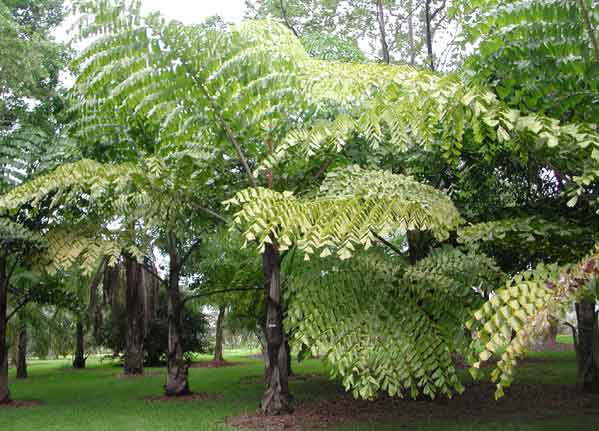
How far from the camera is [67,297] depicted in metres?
10.1

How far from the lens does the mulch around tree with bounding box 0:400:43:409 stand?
29.8ft

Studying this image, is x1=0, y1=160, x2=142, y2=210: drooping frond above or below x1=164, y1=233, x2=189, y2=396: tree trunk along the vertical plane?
above

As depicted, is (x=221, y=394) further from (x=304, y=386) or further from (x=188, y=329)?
(x=188, y=329)

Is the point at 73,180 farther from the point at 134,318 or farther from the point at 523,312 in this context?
the point at 134,318

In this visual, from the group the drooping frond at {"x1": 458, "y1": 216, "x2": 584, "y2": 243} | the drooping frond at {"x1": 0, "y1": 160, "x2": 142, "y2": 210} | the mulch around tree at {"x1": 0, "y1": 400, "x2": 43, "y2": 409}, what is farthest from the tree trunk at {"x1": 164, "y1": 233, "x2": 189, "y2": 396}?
the drooping frond at {"x1": 458, "y1": 216, "x2": 584, "y2": 243}

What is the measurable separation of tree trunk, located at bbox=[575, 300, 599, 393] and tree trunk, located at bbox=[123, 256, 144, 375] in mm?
7476

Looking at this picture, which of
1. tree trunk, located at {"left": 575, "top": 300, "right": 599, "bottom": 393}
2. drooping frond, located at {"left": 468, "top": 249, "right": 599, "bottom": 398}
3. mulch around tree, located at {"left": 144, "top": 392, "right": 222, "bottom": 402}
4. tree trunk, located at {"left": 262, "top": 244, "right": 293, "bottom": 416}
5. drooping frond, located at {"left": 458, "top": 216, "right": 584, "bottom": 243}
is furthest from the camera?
mulch around tree, located at {"left": 144, "top": 392, "right": 222, "bottom": 402}

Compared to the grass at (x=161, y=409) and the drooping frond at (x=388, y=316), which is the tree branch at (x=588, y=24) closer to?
the drooping frond at (x=388, y=316)

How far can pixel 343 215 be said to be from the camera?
13.4 ft

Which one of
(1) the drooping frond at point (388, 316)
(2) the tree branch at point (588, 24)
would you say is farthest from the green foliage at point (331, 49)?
(2) the tree branch at point (588, 24)

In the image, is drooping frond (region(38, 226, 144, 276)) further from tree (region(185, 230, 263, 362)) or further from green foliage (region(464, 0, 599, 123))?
green foliage (region(464, 0, 599, 123))

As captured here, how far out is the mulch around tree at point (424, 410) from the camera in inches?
253

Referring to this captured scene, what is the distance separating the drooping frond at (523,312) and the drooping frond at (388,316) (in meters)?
1.97

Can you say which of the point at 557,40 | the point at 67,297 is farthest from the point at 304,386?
the point at 557,40
